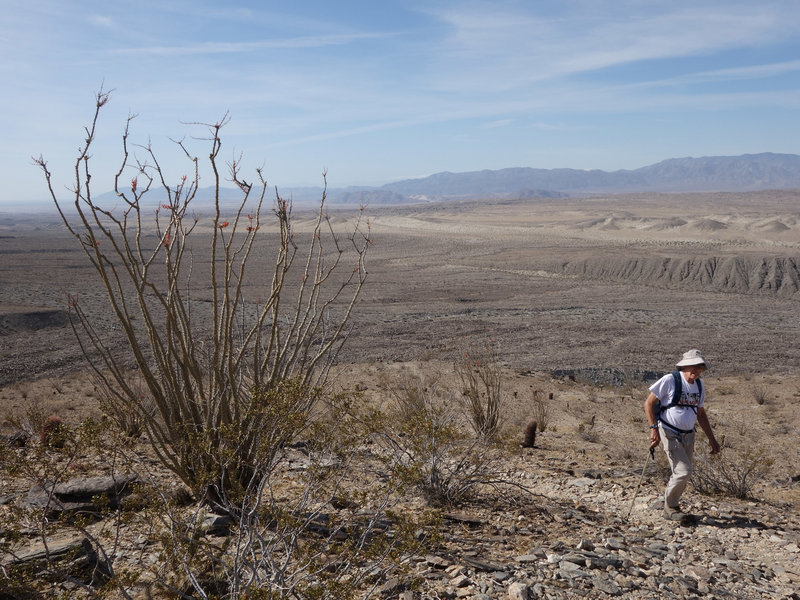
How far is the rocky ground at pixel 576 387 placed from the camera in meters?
4.06

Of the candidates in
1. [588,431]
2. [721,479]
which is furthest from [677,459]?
[588,431]

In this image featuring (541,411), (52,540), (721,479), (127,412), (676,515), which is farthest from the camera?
(541,411)

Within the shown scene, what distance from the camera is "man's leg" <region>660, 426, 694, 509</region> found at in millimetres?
5027

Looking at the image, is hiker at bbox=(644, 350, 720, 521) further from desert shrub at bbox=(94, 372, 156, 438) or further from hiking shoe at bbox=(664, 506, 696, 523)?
desert shrub at bbox=(94, 372, 156, 438)

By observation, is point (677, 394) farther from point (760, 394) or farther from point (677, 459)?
point (760, 394)

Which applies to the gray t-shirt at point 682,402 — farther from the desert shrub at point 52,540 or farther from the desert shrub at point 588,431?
the desert shrub at point 52,540

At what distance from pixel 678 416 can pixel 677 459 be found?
1.21 ft

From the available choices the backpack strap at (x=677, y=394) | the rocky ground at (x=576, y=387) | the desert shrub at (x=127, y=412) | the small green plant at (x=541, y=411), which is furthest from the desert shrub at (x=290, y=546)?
the small green plant at (x=541, y=411)

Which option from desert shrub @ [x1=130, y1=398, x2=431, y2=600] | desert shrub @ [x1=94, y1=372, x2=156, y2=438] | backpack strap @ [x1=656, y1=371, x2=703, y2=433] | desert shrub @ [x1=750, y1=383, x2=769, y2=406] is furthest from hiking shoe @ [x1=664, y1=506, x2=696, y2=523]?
desert shrub @ [x1=750, y1=383, x2=769, y2=406]

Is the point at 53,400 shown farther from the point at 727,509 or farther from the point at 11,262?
the point at 11,262

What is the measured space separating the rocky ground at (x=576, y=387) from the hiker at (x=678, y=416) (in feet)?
0.98

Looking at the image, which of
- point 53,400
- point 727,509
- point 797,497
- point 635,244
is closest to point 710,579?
point 727,509

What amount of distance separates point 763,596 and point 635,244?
4935cm

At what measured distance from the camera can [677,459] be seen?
5086mm
